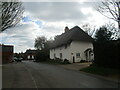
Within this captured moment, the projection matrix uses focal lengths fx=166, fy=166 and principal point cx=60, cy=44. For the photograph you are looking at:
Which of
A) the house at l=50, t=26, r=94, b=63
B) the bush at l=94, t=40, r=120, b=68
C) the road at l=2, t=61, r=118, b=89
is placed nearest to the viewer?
the road at l=2, t=61, r=118, b=89

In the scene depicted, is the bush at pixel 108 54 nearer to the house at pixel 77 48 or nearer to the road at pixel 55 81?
the road at pixel 55 81

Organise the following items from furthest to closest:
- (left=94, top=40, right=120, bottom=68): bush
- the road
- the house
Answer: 1. the house
2. (left=94, top=40, right=120, bottom=68): bush
3. the road

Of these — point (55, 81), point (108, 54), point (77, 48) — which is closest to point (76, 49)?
point (77, 48)

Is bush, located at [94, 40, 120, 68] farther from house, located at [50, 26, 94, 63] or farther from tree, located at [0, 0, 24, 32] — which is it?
house, located at [50, 26, 94, 63]

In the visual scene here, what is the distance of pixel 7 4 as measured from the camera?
18453mm

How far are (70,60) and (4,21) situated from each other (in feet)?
70.9

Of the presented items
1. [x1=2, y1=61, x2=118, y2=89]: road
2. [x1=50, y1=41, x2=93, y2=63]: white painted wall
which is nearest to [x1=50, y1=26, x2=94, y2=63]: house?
[x1=50, y1=41, x2=93, y2=63]: white painted wall

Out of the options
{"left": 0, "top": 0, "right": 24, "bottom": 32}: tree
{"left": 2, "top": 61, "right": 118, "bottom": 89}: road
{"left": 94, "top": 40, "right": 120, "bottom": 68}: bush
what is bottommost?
{"left": 2, "top": 61, "right": 118, "bottom": 89}: road

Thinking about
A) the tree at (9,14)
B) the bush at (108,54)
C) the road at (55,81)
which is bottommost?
the road at (55,81)

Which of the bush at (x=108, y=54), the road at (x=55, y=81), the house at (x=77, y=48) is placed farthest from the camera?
the house at (x=77, y=48)

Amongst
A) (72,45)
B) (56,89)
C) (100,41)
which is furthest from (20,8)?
(72,45)

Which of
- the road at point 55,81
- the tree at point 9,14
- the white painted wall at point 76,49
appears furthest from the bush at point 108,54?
the white painted wall at point 76,49

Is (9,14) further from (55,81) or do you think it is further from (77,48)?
(77,48)

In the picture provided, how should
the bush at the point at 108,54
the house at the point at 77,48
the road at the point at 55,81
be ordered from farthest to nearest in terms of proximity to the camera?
the house at the point at 77,48
the bush at the point at 108,54
the road at the point at 55,81
